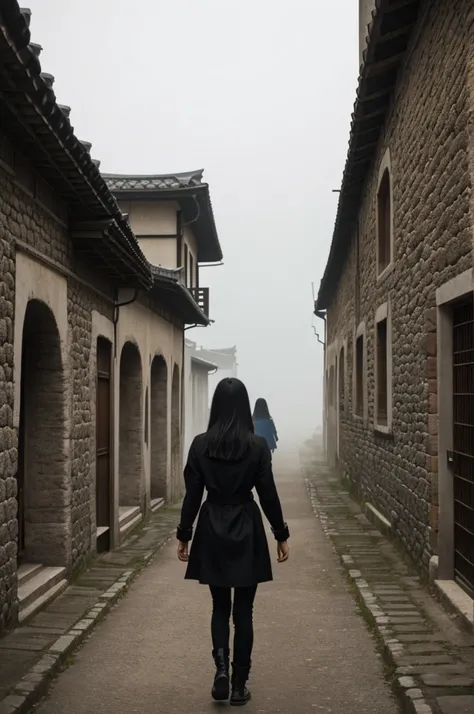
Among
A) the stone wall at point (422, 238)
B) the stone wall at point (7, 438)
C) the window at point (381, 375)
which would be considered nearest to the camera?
the stone wall at point (7, 438)

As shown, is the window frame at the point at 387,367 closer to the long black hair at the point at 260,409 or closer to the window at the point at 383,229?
the window at the point at 383,229

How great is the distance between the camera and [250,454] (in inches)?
181

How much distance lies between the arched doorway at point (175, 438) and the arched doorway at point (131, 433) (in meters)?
3.80

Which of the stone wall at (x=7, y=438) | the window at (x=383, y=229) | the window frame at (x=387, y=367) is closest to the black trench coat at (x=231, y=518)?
the stone wall at (x=7, y=438)

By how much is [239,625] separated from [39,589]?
2710 millimetres

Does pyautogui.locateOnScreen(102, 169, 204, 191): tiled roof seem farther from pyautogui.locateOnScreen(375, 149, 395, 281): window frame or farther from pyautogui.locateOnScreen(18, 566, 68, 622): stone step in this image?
pyautogui.locateOnScreen(18, 566, 68, 622): stone step

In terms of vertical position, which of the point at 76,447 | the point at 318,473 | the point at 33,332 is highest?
the point at 33,332

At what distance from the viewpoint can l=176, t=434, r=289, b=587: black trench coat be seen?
455 cm

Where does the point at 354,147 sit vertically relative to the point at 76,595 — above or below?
above

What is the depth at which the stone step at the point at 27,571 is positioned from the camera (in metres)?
6.89

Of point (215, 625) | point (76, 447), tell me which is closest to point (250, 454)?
point (215, 625)

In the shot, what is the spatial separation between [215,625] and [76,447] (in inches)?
150

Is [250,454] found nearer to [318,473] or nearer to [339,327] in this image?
[339,327]

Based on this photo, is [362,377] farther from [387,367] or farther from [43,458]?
[43,458]
